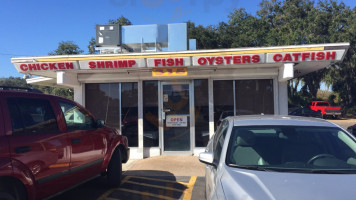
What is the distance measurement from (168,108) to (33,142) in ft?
19.1

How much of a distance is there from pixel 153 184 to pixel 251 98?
464 centimetres

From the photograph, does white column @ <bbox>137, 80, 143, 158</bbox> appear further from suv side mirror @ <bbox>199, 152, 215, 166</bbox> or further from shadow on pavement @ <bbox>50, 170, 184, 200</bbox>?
suv side mirror @ <bbox>199, 152, 215, 166</bbox>

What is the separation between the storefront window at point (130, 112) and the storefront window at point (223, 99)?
2.68 m

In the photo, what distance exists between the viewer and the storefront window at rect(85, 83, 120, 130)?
9430 millimetres

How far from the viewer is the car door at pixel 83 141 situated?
446 centimetres

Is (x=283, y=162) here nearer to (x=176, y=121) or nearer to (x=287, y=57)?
(x=287, y=57)

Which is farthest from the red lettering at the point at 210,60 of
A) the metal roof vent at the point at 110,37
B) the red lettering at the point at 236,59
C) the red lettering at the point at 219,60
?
the metal roof vent at the point at 110,37

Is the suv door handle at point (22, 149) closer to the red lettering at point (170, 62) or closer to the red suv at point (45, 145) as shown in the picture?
the red suv at point (45, 145)

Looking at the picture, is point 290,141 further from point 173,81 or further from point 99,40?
point 99,40

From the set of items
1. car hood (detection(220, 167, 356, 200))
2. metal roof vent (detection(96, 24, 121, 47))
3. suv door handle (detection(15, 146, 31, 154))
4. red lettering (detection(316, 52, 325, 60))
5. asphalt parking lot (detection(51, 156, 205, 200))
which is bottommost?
asphalt parking lot (detection(51, 156, 205, 200))

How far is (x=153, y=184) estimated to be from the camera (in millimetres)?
6043

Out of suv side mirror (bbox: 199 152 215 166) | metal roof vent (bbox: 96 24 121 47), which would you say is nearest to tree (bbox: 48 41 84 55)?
metal roof vent (bbox: 96 24 121 47)

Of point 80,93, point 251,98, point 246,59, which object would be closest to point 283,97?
point 251,98

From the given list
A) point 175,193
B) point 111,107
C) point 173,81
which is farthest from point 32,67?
point 175,193
